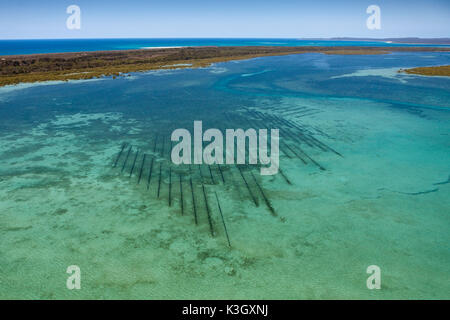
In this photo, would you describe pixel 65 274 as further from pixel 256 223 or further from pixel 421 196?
pixel 421 196

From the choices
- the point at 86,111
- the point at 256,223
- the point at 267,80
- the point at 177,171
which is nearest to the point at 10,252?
the point at 177,171

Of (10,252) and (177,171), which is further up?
(177,171)

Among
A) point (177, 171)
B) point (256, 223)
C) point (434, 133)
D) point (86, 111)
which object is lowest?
point (256, 223)

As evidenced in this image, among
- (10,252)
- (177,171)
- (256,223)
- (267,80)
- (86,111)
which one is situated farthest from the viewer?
(267,80)

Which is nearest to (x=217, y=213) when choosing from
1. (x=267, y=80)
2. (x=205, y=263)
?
(x=205, y=263)

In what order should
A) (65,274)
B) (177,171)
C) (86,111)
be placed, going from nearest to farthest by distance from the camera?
→ (65,274)
(177,171)
(86,111)
